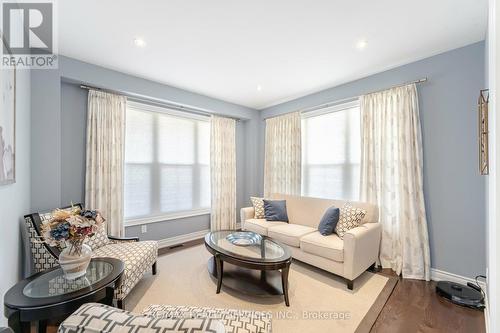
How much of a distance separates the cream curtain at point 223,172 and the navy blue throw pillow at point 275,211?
1.09m

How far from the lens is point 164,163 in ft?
12.3

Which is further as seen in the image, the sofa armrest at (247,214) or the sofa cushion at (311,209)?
the sofa armrest at (247,214)

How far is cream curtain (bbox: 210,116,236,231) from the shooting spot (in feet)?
14.1

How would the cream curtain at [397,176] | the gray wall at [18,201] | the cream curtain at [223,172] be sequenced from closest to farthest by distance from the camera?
1. the gray wall at [18,201]
2. the cream curtain at [397,176]
3. the cream curtain at [223,172]

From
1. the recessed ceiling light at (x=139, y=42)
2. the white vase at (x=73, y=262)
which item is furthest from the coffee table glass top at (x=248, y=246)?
the recessed ceiling light at (x=139, y=42)

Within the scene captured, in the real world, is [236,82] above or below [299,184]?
above

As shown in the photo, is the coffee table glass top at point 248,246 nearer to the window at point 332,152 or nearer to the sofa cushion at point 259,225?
the sofa cushion at point 259,225

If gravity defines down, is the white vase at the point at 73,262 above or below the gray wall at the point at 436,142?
below

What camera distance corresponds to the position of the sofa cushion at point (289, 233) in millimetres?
2877

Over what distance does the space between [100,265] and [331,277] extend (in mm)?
2455

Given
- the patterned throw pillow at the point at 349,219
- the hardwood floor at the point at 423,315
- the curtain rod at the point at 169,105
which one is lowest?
the hardwood floor at the point at 423,315

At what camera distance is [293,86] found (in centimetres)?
359

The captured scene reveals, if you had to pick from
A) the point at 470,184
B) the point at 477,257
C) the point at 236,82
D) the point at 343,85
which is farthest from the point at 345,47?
the point at 477,257

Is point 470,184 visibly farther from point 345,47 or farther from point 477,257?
point 345,47
